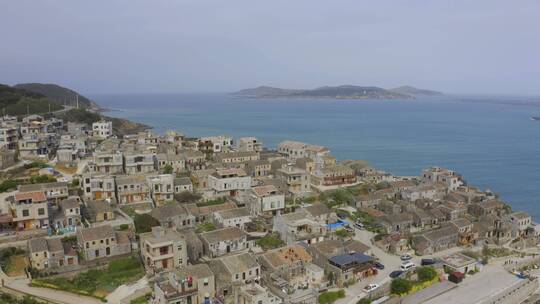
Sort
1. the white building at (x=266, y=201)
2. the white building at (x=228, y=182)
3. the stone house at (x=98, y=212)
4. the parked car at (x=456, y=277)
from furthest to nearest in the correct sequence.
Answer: the white building at (x=228, y=182)
the white building at (x=266, y=201)
the stone house at (x=98, y=212)
the parked car at (x=456, y=277)

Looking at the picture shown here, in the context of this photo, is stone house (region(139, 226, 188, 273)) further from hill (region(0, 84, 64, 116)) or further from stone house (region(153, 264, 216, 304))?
hill (region(0, 84, 64, 116))

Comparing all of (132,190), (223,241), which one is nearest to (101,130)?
(132,190)

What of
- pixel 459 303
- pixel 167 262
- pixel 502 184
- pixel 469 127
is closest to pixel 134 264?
pixel 167 262

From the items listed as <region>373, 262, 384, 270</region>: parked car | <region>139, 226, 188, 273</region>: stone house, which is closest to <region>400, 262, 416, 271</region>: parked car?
<region>373, 262, 384, 270</region>: parked car

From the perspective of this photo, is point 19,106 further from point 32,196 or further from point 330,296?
point 330,296

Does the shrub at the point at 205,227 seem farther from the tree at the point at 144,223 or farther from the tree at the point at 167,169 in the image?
the tree at the point at 167,169

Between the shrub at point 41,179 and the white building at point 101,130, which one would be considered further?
the white building at point 101,130

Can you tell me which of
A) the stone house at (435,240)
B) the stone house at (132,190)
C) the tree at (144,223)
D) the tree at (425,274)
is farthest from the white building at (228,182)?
the tree at (425,274)
